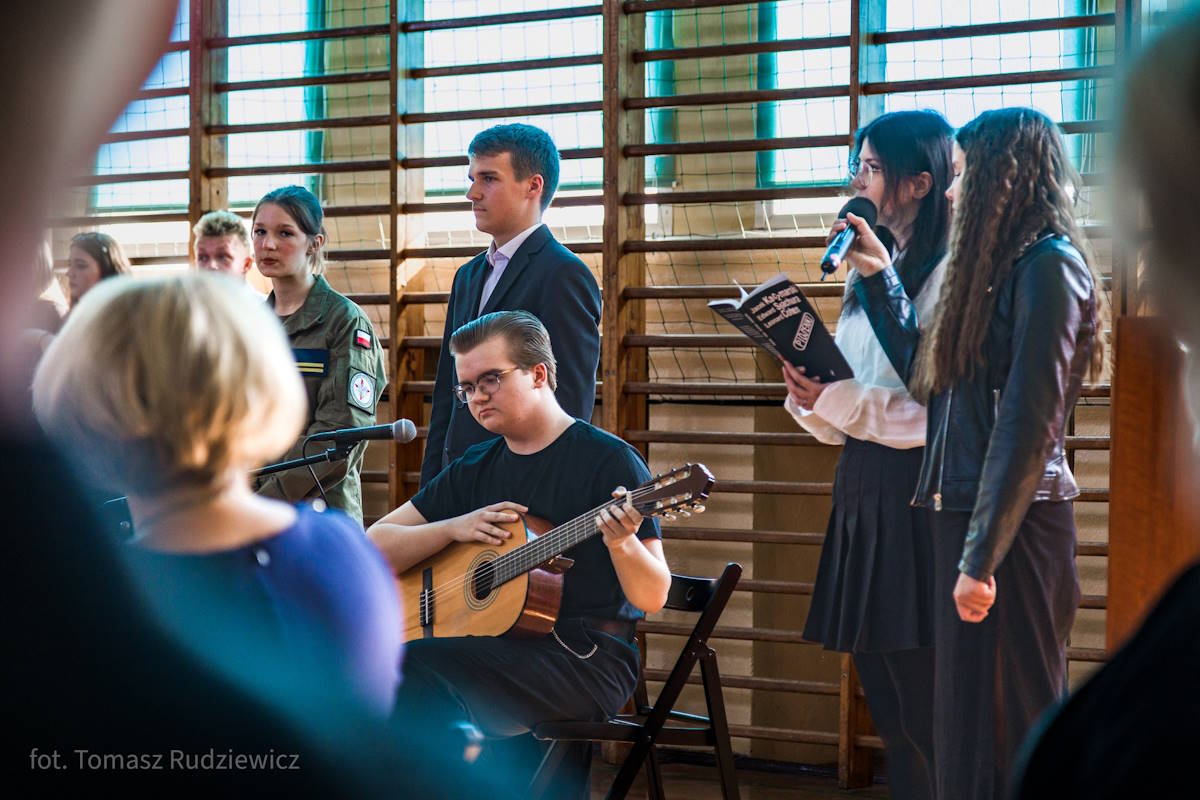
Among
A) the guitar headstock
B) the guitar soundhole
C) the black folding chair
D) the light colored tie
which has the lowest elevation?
the black folding chair

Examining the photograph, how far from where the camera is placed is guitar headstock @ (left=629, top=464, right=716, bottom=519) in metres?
2.38

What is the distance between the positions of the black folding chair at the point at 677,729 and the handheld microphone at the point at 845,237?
2.30 ft

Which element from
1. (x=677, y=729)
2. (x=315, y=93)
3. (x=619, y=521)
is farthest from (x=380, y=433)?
(x=315, y=93)

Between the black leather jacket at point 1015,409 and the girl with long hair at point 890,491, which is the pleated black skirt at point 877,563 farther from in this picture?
the black leather jacket at point 1015,409

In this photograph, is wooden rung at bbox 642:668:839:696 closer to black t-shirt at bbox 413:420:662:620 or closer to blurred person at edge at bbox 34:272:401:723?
black t-shirt at bbox 413:420:662:620

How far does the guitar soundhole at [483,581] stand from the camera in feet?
8.54

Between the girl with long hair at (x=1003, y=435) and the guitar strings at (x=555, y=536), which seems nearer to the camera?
the girl with long hair at (x=1003, y=435)

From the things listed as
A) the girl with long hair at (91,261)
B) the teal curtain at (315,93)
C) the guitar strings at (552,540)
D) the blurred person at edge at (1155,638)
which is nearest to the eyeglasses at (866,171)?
the guitar strings at (552,540)

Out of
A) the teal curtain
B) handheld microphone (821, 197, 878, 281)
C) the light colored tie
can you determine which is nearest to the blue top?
handheld microphone (821, 197, 878, 281)

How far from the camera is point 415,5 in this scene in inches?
182

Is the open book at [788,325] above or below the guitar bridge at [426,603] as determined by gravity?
above

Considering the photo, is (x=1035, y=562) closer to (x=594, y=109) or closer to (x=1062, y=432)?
(x=1062, y=432)

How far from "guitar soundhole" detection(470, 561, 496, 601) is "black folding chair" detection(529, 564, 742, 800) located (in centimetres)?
33

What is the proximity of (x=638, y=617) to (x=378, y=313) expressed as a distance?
8.51ft
